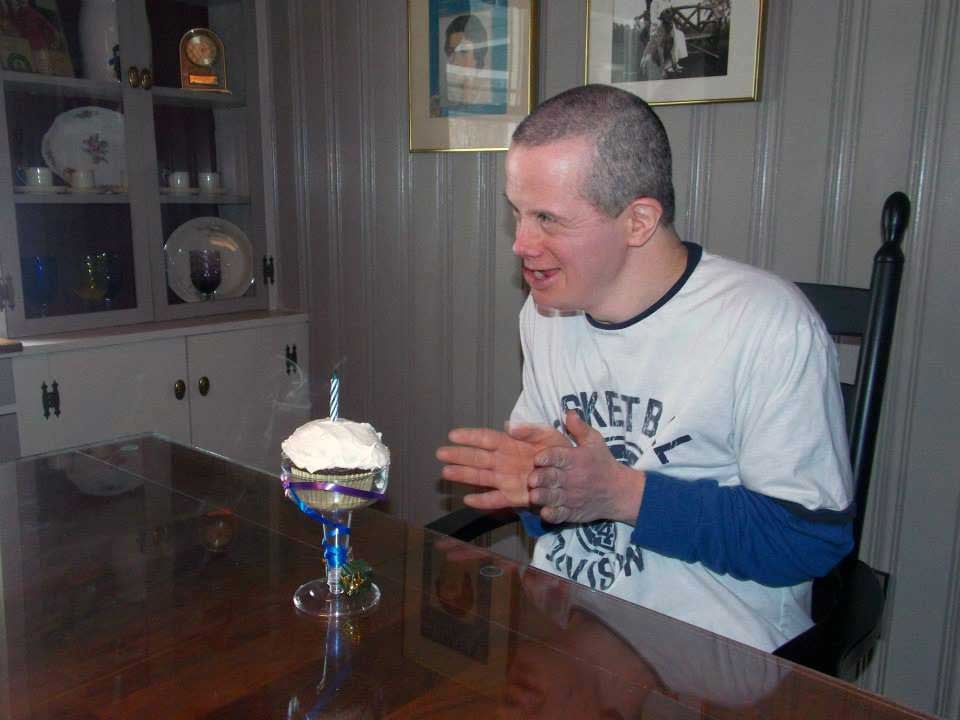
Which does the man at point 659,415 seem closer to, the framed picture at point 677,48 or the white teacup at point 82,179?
the framed picture at point 677,48

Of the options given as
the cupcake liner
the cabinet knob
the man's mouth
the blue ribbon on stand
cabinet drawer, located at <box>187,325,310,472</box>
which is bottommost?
cabinet drawer, located at <box>187,325,310,472</box>

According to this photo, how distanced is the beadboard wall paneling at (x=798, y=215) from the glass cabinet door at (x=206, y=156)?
1.29 ft

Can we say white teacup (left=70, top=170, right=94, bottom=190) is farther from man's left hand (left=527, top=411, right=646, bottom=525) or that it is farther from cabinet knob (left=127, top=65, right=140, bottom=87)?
man's left hand (left=527, top=411, right=646, bottom=525)

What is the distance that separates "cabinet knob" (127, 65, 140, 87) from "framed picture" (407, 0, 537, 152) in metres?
0.84

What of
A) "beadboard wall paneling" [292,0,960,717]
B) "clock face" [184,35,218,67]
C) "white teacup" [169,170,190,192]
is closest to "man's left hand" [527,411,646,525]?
"beadboard wall paneling" [292,0,960,717]

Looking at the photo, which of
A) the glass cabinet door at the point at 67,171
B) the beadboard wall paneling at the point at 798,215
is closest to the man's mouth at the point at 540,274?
the beadboard wall paneling at the point at 798,215

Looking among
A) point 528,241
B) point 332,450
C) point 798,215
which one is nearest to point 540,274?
point 528,241

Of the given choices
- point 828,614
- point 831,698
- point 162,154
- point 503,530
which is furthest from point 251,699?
point 162,154

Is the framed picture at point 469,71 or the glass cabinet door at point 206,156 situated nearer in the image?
the framed picture at point 469,71

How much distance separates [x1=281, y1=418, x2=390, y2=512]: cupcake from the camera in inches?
38.8

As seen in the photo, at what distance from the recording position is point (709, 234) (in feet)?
6.70

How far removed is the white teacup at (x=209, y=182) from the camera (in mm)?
2869

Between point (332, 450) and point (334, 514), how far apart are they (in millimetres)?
88

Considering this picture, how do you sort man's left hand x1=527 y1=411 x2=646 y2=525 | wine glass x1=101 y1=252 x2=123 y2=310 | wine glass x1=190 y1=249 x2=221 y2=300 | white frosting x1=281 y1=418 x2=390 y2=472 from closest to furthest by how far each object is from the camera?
1. white frosting x1=281 y1=418 x2=390 y2=472
2. man's left hand x1=527 y1=411 x2=646 y2=525
3. wine glass x1=101 y1=252 x2=123 y2=310
4. wine glass x1=190 y1=249 x2=221 y2=300
